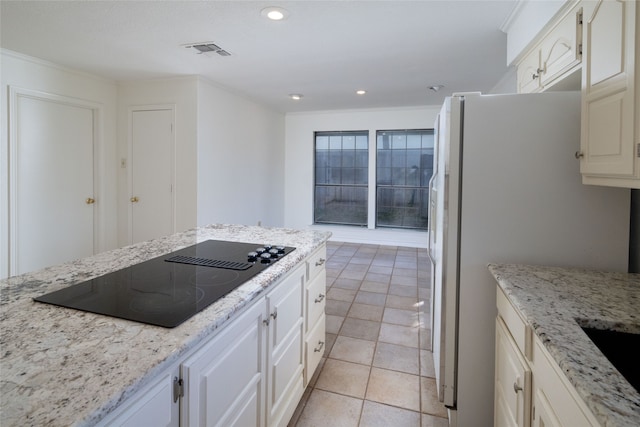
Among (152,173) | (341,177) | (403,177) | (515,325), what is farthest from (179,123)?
(515,325)

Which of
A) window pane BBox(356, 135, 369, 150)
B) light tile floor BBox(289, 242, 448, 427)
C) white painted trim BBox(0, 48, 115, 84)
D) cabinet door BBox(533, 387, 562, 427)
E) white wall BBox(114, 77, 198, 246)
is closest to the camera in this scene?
cabinet door BBox(533, 387, 562, 427)

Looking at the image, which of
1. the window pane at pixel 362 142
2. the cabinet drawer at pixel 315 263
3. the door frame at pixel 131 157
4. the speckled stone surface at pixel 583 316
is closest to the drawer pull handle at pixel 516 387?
the speckled stone surface at pixel 583 316

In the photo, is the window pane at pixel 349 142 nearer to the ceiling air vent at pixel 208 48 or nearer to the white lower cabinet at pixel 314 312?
the ceiling air vent at pixel 208 48

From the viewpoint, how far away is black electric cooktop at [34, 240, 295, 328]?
1.01m

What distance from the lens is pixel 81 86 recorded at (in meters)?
3.75

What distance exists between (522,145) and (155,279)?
176cm

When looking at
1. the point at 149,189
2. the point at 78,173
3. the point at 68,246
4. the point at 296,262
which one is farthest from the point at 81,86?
the point at 296,262

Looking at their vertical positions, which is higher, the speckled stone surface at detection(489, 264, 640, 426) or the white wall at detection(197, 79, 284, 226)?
the white wall at detection(197, 79, 284, 226)

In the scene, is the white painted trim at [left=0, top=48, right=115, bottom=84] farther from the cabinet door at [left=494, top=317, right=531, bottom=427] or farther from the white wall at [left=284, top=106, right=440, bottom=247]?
the cabinet door at [left=494, top=317, right=531, bottom=427]

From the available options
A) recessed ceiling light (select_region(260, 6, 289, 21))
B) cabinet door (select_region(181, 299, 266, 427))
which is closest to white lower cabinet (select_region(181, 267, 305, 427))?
cabinet door (select_region(181, 299, 266, 427))

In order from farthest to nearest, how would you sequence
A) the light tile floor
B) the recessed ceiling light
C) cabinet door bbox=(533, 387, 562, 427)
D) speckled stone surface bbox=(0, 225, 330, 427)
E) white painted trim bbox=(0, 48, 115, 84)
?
1. white painted trim bbox=(0, 48, 115, 84)
2. the recessed ceiling light
3. the light tile floor
4. cabinet door bbox=(533, 387, 562, 427)
5. speckled stone surface bbox=(0, 225, 330, 427)

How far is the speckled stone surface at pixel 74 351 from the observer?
2.00ft

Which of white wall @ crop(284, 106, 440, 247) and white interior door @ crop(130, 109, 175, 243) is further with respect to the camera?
white wall @ crop(284, 106, 440, 247)

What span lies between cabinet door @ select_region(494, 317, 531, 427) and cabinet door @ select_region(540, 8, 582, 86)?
130 cm
